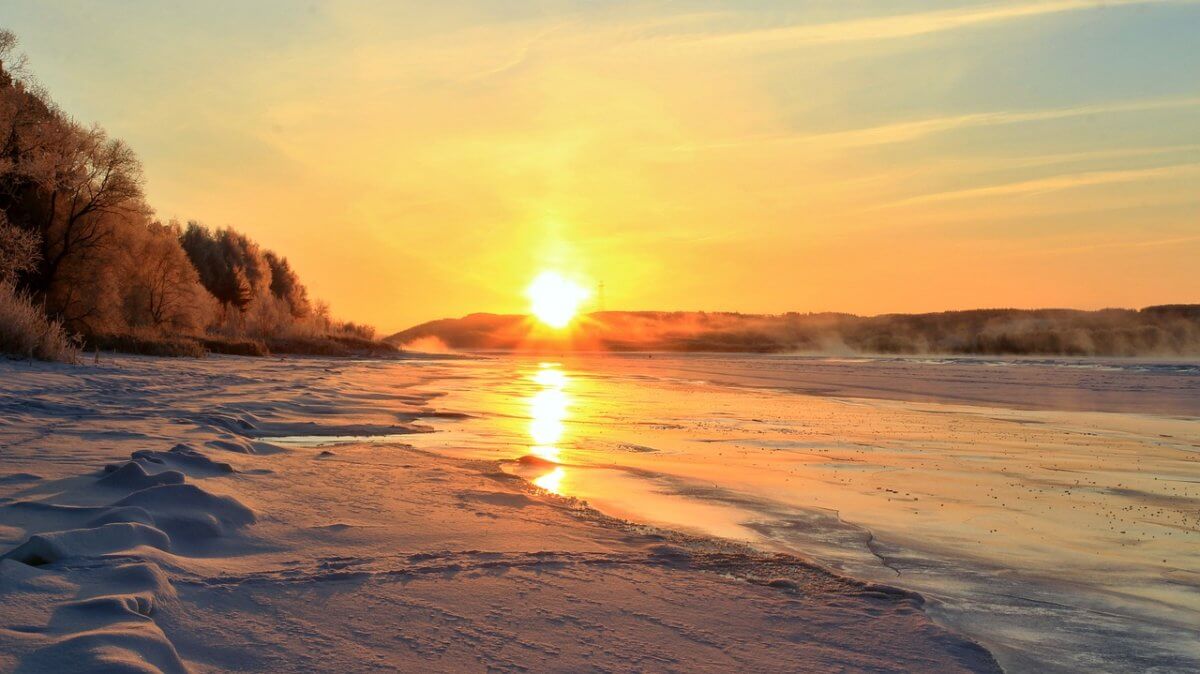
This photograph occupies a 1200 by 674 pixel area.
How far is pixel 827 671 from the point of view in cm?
276

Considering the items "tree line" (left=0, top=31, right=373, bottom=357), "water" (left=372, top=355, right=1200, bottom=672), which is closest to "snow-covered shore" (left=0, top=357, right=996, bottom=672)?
"water" (left=372, top=355, right=1200, bottom=672)

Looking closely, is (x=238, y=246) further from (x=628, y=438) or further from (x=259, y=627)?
(x=259, y=627)

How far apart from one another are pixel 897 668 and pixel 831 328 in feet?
300

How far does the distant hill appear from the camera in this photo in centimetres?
5359

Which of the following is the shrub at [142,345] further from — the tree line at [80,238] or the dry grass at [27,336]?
the dry grass at [27,336]

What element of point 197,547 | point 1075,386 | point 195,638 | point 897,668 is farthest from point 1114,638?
point 1075,386

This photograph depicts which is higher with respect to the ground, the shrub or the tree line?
the tree line

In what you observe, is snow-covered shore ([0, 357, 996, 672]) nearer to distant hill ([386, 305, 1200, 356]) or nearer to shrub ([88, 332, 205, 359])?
shrub ([88, 332, 205, 359])

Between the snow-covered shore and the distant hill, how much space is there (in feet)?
161

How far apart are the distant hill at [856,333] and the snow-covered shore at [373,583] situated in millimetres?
48948

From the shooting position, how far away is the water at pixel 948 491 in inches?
139

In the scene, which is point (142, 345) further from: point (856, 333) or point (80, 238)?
point (856, 333)

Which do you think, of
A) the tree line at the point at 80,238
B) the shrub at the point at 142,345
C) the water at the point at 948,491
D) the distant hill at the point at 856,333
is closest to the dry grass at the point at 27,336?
the tree line at the point at 80,238

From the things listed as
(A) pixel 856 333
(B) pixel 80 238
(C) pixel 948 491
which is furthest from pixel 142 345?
(A) pixel 856 333
